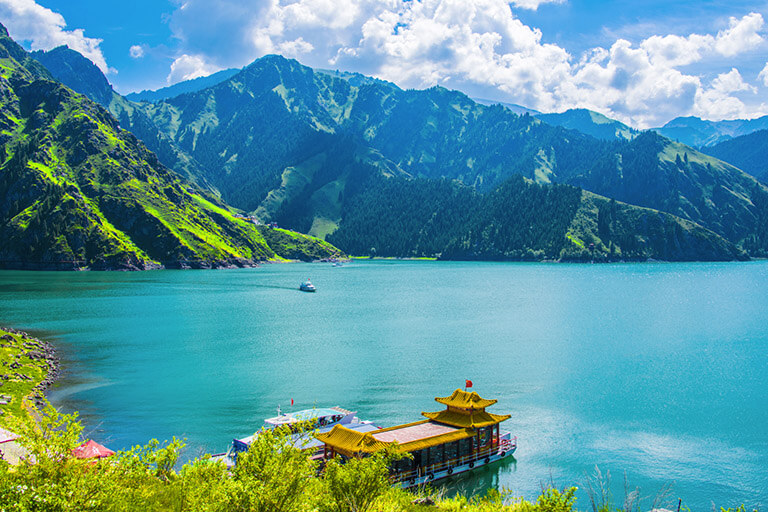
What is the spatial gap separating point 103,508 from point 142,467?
24.6ft

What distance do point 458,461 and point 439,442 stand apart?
3.16 metres

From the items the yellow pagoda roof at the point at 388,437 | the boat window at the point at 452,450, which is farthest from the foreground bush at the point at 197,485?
the boat window at the point at 452,450

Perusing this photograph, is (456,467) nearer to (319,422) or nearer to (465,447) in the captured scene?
(465,447)

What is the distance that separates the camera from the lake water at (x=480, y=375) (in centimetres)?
5797

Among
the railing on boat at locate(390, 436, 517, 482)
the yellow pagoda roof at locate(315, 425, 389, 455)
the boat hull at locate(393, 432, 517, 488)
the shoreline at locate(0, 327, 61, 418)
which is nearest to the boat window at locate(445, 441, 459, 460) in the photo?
the railing on boat at locate(390, 436, 517, 482)

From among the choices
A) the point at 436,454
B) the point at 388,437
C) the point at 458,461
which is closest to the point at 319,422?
the point at 388,437

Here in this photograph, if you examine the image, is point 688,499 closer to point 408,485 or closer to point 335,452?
point 408,485

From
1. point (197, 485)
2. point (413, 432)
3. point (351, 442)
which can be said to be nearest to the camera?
point (197, 485)

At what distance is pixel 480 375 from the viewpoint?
89312mm

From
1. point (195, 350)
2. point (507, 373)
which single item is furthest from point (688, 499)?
point (195, 350)

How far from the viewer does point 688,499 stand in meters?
49.2

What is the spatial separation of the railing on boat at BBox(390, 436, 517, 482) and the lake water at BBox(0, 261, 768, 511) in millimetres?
1538

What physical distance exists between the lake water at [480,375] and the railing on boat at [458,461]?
1538 millimetres

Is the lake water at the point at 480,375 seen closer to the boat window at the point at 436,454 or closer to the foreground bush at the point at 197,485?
the boat window at the point at 436,454
